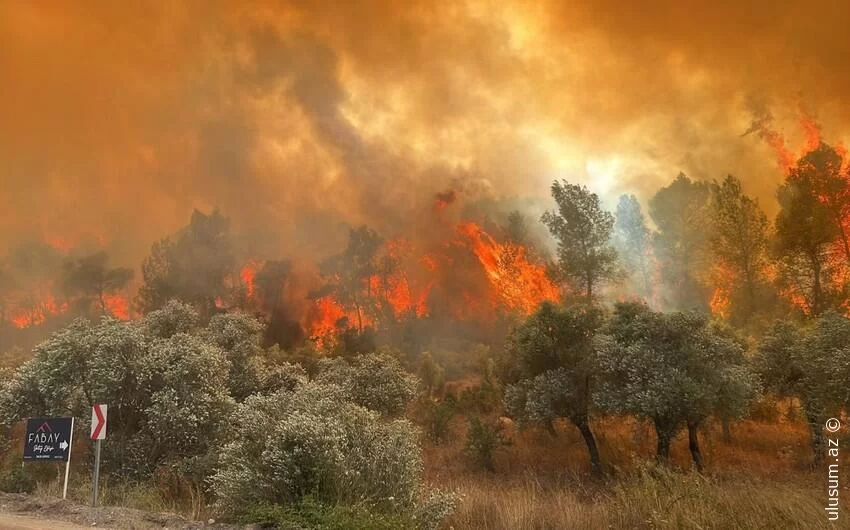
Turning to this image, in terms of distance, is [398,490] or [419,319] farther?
[419,319]

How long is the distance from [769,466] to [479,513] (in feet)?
64.2

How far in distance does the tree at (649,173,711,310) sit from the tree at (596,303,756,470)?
38602mm

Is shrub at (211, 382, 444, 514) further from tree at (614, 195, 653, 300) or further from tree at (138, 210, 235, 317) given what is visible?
tree at (138, 210, 235, 317)

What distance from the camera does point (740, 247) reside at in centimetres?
5584

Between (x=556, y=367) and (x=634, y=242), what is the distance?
44269 millimetres

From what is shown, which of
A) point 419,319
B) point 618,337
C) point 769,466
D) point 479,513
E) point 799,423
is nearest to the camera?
point 479,513

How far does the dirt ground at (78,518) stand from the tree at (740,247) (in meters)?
55.8

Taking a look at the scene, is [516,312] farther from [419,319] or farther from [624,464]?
[624,464]

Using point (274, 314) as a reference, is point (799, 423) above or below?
below

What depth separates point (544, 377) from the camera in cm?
2981

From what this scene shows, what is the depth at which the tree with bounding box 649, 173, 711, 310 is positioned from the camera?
62.9m

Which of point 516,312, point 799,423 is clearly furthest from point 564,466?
point 516,312

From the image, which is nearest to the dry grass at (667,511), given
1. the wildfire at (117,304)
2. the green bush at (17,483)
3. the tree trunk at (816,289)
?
the green bush at (17,483)

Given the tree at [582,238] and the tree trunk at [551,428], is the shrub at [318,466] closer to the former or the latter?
the tree trunk at [551,428]
